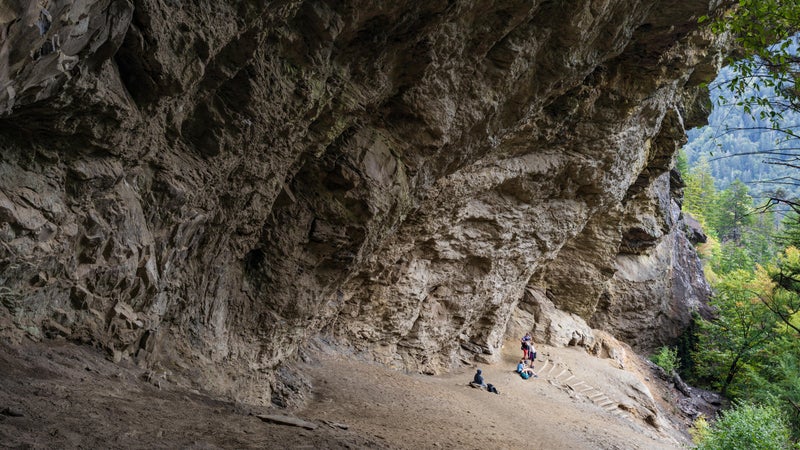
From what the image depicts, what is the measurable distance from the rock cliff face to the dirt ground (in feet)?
2.70

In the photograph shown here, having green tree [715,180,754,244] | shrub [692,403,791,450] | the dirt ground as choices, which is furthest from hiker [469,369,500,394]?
green tree [715,180,754,244]

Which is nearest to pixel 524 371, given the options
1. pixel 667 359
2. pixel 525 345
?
pixel 525 345

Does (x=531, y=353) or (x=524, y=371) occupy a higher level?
(x=531, y=353)

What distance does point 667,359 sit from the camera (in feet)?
98.5

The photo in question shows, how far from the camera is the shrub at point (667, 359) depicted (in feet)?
97.3

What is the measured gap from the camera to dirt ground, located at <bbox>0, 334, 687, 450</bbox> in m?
4.02

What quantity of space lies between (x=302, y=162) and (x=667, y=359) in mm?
28420

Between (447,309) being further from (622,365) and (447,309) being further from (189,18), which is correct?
(189,18)

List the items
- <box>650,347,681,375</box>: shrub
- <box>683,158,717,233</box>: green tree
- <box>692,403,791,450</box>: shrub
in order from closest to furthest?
<box>692,403,791,450</box>: shrub < <box>650,347,681,375</box>: shrub < <box>683,158,717,233</box>: green tree

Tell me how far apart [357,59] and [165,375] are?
5391mm

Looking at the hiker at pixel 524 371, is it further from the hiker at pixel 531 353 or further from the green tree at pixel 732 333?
the green tree at pixel 732 333

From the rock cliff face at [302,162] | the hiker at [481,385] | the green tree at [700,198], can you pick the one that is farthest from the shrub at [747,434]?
the green tree at [700,198]

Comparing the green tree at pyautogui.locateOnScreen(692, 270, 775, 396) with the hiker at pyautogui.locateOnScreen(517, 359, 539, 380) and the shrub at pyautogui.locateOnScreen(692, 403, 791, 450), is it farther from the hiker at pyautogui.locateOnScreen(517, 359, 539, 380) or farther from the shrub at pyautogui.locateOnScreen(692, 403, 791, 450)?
the shrub at pyautogui.locateOnScreen(692, 403, 791, 450)

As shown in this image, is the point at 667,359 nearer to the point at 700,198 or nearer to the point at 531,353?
the point at 531,353
